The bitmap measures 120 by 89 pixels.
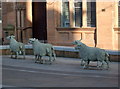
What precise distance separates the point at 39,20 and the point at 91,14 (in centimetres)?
641

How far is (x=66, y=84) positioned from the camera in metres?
13.7

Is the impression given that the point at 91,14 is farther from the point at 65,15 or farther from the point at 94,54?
the point at 94,54

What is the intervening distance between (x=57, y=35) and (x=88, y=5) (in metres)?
3.32

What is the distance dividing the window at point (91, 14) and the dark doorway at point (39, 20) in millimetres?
5581

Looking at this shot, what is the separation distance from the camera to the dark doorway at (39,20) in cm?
3100

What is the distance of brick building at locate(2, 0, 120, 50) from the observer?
81.9 feet

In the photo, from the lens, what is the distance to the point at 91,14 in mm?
26172

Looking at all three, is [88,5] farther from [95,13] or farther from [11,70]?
[11,70]

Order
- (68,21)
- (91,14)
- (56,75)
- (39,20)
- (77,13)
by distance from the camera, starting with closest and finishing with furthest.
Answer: (56,75) → (91,14) → (77,13) → (68,21) → (39,20)

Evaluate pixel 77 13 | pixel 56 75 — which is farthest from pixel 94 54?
pixel 77 13

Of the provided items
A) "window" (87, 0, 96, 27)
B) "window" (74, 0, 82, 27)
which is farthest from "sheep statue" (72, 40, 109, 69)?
"window" (74, 0, 82, 27)

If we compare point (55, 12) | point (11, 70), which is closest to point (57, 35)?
point (55, 12)

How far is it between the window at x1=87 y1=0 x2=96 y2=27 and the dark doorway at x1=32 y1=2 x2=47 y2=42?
18.3 feet

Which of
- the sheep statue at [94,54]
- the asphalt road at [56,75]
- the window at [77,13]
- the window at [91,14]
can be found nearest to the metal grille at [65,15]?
the window at [77,13]
